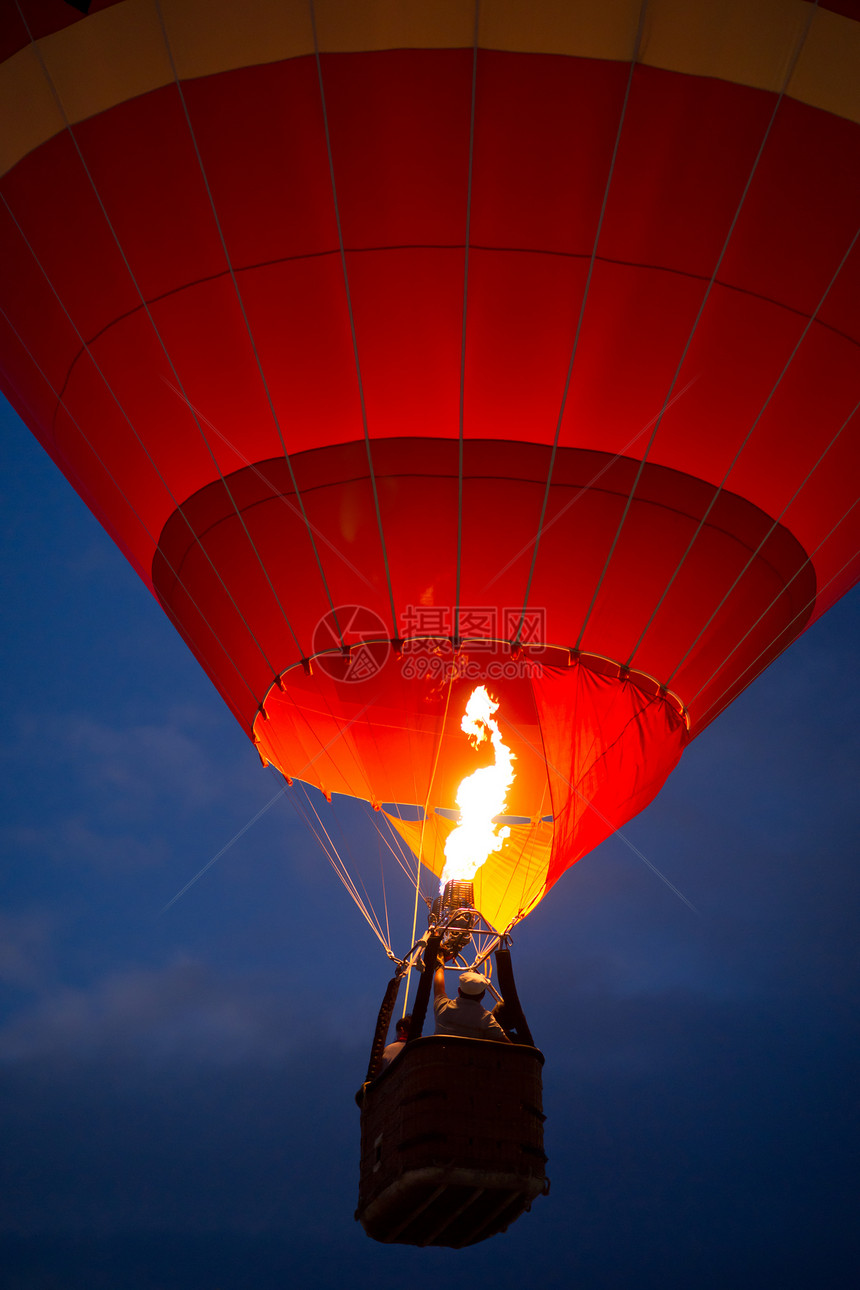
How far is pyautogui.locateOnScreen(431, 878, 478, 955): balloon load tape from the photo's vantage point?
4.74m

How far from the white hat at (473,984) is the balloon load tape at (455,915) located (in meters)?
0.85

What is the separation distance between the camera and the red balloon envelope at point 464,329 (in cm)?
368

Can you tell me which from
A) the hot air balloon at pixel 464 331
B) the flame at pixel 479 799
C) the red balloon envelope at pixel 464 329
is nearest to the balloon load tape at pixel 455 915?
the hot air balloon at pixel 464 331

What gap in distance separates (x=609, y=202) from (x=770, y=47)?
778 mm

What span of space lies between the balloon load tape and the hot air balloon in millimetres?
34

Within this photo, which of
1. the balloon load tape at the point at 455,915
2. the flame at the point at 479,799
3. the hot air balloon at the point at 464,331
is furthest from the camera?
the flame at the point at 479,799

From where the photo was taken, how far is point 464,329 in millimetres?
4078

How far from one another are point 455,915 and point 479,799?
1512 mm

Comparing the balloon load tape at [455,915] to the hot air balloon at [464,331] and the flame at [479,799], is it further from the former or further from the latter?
the flame at [479,799]

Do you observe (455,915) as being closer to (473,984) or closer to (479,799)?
(473,984)

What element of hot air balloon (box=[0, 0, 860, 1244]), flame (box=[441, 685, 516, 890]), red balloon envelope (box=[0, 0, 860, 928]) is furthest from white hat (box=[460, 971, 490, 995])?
flame (box=[441, 685, 516, 890])

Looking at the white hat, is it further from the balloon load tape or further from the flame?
the flame

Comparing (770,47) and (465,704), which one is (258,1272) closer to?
(465,704)

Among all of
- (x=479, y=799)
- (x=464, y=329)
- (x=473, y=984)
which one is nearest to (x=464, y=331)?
(x=464, y=329)
